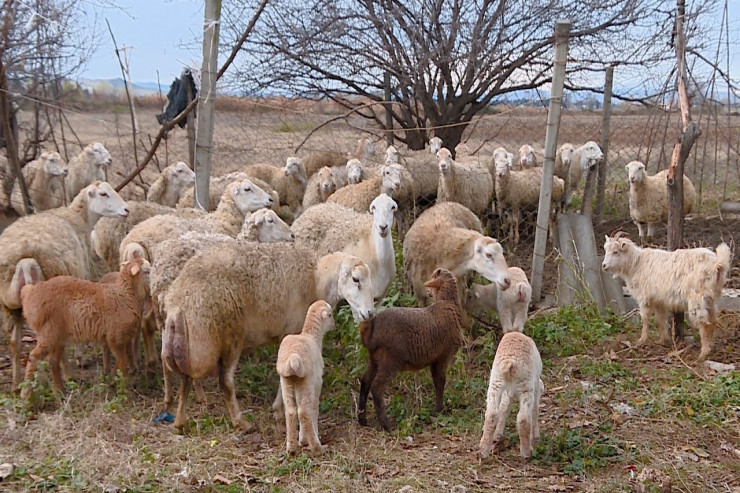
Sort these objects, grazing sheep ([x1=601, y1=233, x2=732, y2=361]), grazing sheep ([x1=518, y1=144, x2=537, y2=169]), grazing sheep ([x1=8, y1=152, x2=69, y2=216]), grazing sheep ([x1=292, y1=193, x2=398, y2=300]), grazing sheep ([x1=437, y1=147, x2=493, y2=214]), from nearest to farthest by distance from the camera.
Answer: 1. grazing sheep ([x1=601, y1=233, x2=732, y2=361])
2. grazing sheep ([x1=292, y1=193, x2=398, y2=300])
3. grazing sheep ([x1=437, y1=147, x2=493, y2=214])
4. grazing sheep ([x1=8, y1=152, x2=69, y2=216])
5. grazing sheep ([x1=518, y1=144, x2=537, y2=169])

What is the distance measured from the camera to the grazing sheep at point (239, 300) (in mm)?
5098

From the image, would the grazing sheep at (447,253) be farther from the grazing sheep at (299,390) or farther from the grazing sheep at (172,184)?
the grazing sheep at (172,184)

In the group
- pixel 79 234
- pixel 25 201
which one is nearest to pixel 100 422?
pixel 79 234

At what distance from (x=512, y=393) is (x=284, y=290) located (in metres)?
1.84

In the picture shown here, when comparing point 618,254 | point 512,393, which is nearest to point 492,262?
point 618,254

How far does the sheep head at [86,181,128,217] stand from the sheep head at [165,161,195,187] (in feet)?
7.43

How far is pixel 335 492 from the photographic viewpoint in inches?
166

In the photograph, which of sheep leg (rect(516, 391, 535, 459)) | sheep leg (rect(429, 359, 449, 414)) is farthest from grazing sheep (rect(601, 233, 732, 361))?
sheep leg (rect(516, 391, 535, 459))

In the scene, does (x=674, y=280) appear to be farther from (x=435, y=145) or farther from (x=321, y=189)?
(x=435, y=145)

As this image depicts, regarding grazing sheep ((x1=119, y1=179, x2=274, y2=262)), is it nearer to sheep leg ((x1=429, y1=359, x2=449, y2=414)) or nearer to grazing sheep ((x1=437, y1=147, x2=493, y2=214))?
sheep leg ((x1=429, y1=359, x2=449, y2=414))

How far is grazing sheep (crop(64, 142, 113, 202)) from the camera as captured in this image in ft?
35.4

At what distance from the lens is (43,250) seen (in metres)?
6.18

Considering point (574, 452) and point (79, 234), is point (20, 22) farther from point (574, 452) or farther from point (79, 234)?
point (574, 452)

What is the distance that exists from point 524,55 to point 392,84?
6.37 feet
